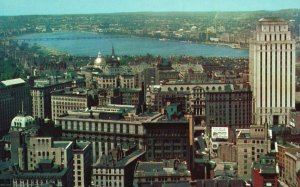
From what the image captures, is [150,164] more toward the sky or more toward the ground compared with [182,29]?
more toward the ground

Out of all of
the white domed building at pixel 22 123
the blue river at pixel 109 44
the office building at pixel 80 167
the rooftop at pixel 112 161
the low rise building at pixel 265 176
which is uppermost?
the blue river at pixel 109 44

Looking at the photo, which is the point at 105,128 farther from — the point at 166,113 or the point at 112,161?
the point at 112,161

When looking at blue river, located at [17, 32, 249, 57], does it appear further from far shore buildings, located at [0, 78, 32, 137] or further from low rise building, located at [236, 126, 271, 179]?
low rise building, located at [236, 126, 271, 179]

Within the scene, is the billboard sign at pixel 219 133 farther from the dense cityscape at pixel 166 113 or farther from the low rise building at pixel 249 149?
the low rise building at pixel 249 149

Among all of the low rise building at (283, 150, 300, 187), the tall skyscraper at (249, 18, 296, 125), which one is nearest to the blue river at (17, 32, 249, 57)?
the tall skyscraper at (249, 18, 296, 125)

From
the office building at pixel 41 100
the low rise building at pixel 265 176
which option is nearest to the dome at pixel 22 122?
the office building at pixel 41 100

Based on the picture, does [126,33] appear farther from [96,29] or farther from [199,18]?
[199,18]

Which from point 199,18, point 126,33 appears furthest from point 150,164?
point 126,33
